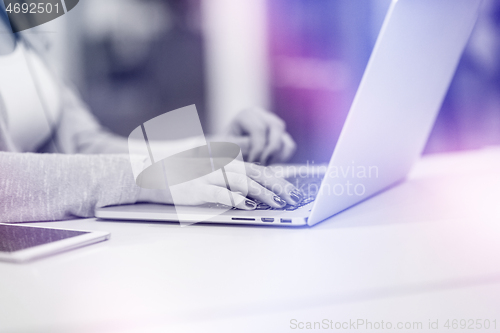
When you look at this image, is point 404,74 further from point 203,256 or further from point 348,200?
point 203,256

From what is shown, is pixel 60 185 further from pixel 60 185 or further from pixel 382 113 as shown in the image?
pixel 382 113

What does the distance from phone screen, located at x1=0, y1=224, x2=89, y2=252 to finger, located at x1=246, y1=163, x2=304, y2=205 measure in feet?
0.73

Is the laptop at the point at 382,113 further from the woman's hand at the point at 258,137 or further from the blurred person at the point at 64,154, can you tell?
the woman's hand at the point at 258,137

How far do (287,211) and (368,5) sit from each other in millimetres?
2325

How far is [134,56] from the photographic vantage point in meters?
2.37

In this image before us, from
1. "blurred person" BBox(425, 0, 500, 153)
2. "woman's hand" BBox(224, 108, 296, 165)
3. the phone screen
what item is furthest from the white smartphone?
"blurred person" BBox(425, 0, 500, 153)

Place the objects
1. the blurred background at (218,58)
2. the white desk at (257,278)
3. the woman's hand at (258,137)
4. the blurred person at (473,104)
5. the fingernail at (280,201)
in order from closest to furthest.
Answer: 1. the white desk at (257,278)
2. the fingernail at (280,201)
3. the woman's hand at (258,137)
4. the blurred person at (473,104)
5. the blurred background at (218,58)

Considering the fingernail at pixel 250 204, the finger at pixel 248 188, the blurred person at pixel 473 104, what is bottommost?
the blurred person at pixel 473 104

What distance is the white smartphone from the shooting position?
29cm

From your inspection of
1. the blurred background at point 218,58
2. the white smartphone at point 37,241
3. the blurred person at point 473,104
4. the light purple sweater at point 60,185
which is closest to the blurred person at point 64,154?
the light purple sweater at point 60,185

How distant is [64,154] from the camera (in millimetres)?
519

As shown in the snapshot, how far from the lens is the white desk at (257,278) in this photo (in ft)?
0.67

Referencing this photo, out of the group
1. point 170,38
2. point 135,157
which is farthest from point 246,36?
point 135,157

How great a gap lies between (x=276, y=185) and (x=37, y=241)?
10.8 inches
